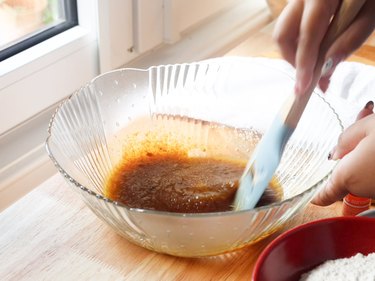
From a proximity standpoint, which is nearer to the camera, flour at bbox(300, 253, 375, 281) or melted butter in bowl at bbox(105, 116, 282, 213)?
flour at bbox(300, 253, 375, 281)

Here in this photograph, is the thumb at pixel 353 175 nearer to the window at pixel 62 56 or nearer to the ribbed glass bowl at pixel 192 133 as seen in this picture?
the ribbed glass bowl at pixel 192 133

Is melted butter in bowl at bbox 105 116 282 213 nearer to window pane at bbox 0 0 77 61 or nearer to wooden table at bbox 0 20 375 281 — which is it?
wooden table at bbox 0 20 375 281

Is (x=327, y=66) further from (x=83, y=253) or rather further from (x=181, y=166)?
(x=83, y=253)

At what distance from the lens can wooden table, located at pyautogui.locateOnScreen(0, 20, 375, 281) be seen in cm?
57

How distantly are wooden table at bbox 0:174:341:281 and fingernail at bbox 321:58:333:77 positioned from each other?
0.41 ft

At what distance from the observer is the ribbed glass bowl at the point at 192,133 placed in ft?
1.78

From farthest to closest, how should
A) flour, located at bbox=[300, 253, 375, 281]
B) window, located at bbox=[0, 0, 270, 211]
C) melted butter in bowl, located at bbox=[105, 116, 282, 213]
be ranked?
window, located at bbox=[0, 0, 270, 211], melted butter in bowl, located at bbox=[105, 116, 282, 213], flour, located at bbox=[300, 253, 375, 281]

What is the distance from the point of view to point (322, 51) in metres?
0.60

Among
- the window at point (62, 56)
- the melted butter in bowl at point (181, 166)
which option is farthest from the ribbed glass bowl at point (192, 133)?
the window at point (62, 56)

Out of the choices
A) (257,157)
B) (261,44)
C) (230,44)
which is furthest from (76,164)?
(230,44)

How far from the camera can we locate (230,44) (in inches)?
45.6

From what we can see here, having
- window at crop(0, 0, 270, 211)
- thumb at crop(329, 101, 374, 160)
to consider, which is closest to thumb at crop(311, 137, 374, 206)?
thumb at crop(329, 101, 374, 160)

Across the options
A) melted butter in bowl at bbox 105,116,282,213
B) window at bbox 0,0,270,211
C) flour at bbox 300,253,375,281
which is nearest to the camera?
flour at bbox 300,253,375,281

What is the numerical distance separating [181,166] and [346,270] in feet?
0.67
